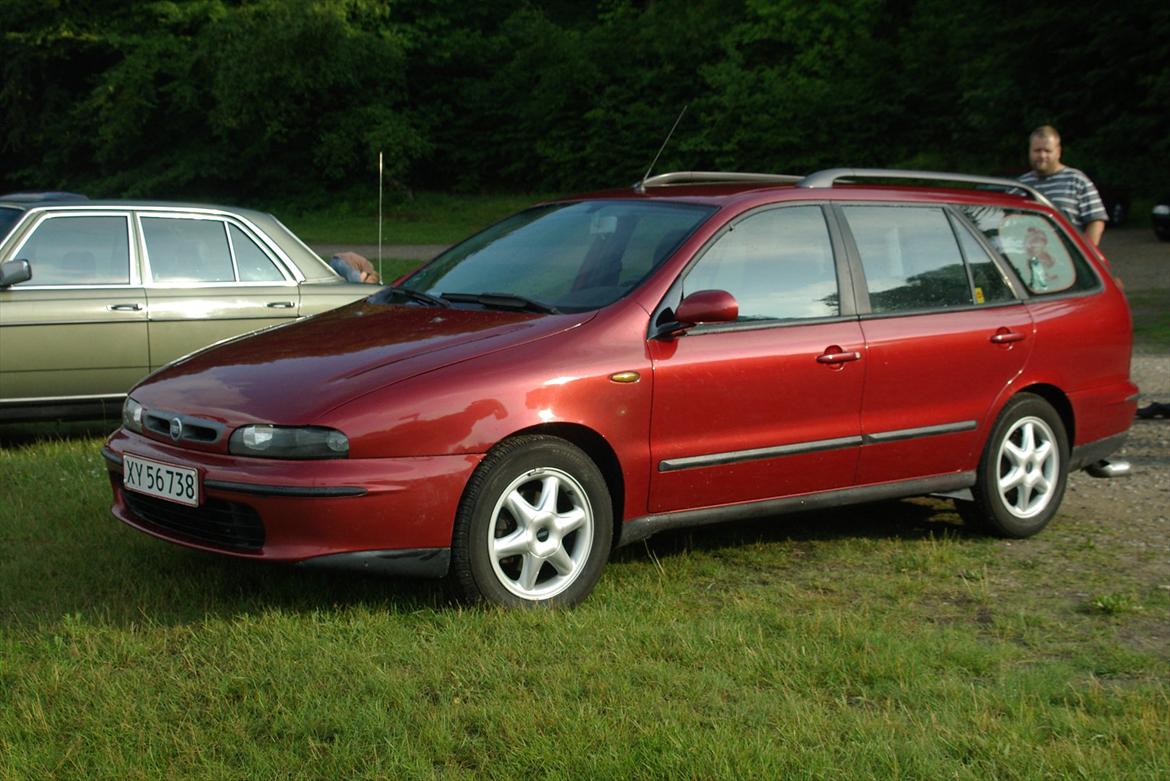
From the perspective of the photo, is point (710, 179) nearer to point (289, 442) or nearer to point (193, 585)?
point (289, 442)

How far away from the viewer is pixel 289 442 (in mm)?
4727

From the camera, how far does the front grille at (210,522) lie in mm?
4801

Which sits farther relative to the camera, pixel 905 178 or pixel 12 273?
pixel 12 273

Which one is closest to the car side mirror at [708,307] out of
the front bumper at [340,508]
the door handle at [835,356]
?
the door handle at [835,356]

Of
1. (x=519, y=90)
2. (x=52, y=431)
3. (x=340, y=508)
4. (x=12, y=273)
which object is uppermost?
(x=519, y=90)

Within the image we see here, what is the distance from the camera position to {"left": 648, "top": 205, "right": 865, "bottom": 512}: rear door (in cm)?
536

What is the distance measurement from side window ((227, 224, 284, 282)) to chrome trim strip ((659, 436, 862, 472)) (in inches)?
182

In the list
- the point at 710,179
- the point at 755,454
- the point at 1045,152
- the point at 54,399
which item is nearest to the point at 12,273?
the point at 54,399

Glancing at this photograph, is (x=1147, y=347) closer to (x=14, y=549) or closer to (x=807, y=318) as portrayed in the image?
(x=807, y=318)

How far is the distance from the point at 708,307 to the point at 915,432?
1.38 metres

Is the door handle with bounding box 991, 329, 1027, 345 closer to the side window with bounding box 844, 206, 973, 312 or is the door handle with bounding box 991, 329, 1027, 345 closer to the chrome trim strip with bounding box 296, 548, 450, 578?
the side window with bounding box 844, 206, 973, 312

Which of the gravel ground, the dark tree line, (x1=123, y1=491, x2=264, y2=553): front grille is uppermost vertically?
the dark tree line

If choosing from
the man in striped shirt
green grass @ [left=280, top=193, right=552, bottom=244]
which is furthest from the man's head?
green grass @ [left=280, top=193, right=552, bottom=244]

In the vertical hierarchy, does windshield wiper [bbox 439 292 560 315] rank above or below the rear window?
below
